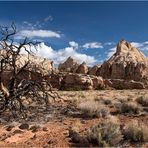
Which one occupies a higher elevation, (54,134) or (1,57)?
(1,57)

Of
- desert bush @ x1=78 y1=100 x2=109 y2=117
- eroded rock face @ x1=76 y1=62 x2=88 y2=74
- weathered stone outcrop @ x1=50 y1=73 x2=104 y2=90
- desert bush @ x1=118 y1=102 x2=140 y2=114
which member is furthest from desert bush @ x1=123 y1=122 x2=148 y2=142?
eroded rock face @ x1=76 y1=62 x2=88 y2=74

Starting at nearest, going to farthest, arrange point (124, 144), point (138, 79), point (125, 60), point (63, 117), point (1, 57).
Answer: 1. point (124, 144)
2. point (1, 57)
3. point (63, 117)
4. point (138, 79)
5. point (125, 60)

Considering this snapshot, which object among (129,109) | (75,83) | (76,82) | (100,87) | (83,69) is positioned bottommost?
(129,109)

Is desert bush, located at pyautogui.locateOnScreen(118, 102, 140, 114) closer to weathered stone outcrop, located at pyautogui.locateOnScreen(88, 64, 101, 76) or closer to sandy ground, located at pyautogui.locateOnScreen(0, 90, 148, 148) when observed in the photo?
sandy ground, located at pyautogui.locateOnScreen(0, 90, 148, 148)

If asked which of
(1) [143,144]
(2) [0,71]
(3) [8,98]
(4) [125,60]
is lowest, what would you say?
A: (1) [143,144]

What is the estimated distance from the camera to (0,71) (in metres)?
11.4

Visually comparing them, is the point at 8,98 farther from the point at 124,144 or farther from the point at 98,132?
the point at 124,144

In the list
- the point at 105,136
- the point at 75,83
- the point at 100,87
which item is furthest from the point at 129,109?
the point at 100,87

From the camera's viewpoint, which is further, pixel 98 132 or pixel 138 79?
pixel 138 79

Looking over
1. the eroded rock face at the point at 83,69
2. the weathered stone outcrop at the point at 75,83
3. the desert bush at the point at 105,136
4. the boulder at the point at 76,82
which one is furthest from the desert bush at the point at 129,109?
the eroded rock face at the point at 83,69

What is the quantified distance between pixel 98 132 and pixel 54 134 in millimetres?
1965

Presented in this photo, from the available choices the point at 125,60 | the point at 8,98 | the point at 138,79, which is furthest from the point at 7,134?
the point at 125,60

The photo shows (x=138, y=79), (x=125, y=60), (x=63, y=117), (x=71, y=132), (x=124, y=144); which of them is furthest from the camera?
(x=125, y=60)

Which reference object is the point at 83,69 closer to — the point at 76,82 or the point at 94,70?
the point at 94,70
